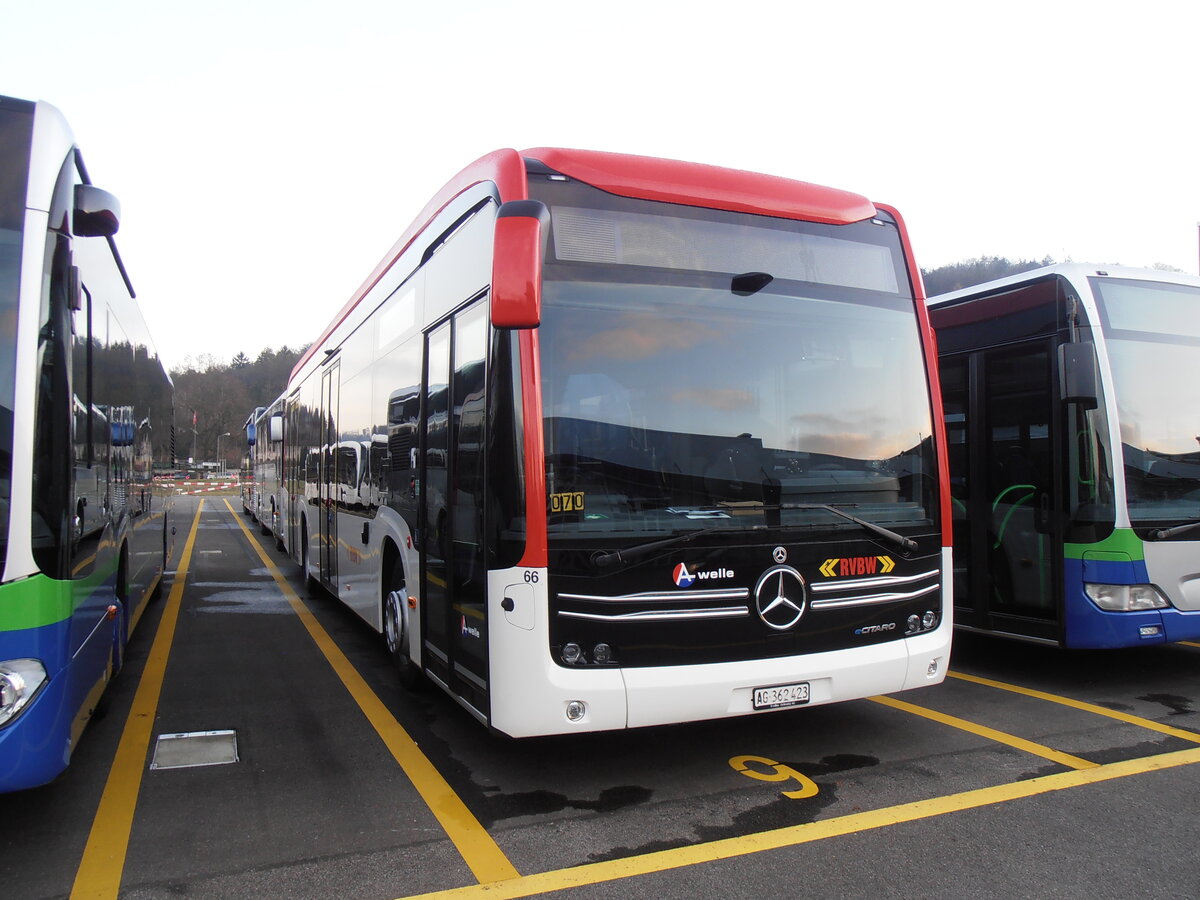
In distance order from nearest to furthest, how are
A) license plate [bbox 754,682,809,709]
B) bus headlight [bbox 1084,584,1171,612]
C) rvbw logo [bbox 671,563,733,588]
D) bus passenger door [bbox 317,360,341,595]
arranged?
rvbw logo [bbox 671,563,733,588], license plate [bbox 754,682,809,709], bus headlight [bbox 1084,584,1171,612], bus passenger door [bbox 317,360,341,595]

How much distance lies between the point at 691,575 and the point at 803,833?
1.24 metres

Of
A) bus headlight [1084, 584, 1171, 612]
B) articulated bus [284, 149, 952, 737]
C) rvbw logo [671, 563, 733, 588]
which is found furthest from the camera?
bus headlight [1084, 584, 1171, 612]

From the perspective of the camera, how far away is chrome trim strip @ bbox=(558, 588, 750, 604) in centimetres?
423

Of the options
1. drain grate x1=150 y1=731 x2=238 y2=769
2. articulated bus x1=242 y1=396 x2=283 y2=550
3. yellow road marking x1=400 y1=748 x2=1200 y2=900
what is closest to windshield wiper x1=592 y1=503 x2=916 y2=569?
yellow road marking x1=400 y1=748 x2=1200 y2=900

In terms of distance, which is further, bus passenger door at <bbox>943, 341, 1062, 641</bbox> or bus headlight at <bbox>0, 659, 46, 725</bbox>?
bus passenger door at <bbox>943, 341, 1062, 641</bbox>

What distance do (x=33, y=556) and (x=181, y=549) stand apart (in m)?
16.4

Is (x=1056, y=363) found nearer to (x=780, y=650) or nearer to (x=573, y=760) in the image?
(x=780, y=650)

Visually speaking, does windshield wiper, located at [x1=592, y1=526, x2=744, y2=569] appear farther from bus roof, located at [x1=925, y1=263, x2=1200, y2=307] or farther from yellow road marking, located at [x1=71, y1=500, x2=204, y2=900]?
bus roof, located at [x1=925, y1=263, x2=1200, y2=307]

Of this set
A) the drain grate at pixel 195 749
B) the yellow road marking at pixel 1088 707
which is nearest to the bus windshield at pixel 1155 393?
the yellow road marking at pixel 1088 707

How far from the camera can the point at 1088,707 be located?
6145 millimetres

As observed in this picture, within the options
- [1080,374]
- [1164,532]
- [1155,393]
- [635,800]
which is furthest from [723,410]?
[1155,393]

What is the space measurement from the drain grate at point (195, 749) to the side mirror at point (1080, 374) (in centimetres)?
567

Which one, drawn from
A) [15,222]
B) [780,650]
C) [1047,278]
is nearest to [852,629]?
[780,650]

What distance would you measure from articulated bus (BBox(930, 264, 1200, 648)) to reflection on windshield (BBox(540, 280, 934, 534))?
1896 millimetres
